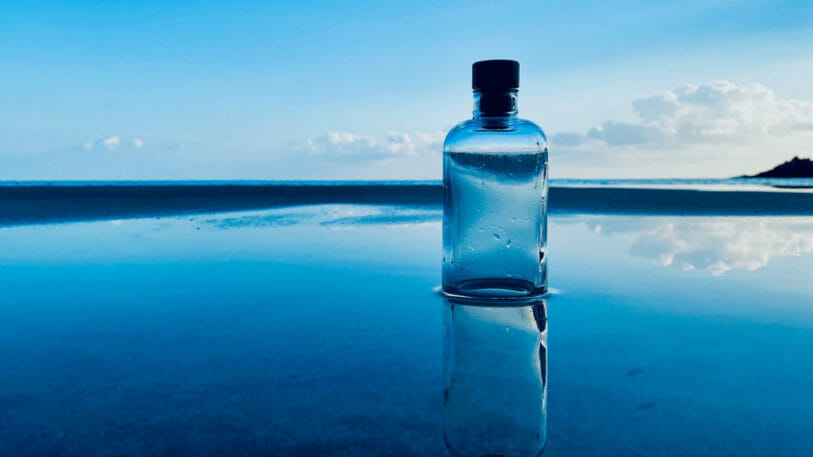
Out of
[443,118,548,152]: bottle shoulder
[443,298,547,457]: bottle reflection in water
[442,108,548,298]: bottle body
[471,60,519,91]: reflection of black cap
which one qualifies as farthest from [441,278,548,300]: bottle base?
[471,60,519,91]: reflection of black cap

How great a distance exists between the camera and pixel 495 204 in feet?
3.70

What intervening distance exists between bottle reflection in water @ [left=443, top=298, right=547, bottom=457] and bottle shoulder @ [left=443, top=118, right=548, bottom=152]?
1.21 ft

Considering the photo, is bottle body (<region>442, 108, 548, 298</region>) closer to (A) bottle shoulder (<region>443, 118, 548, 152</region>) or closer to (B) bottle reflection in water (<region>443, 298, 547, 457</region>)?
(A) bottle shoulder (<region>443, 118, 548, 152</region>)

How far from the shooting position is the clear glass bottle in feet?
3.63

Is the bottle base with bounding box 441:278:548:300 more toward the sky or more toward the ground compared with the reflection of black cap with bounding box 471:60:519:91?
more toward the ground

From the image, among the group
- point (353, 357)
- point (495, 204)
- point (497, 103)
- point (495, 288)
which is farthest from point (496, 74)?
point (353, 357)

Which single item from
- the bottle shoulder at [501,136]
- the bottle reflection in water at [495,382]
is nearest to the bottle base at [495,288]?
the bottle reflection in water at [495,382]

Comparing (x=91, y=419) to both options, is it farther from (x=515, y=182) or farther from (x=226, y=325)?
(x=515, y=182)

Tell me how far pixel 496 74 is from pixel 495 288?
45 centimetres

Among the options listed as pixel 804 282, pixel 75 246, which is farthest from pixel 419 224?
pixel 804 282

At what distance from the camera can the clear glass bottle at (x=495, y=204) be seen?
1106 millimetres

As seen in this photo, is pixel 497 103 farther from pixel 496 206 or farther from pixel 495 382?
pixel 495 382

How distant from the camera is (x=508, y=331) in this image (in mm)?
→ 829

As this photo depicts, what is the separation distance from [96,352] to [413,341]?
1.56 ft
